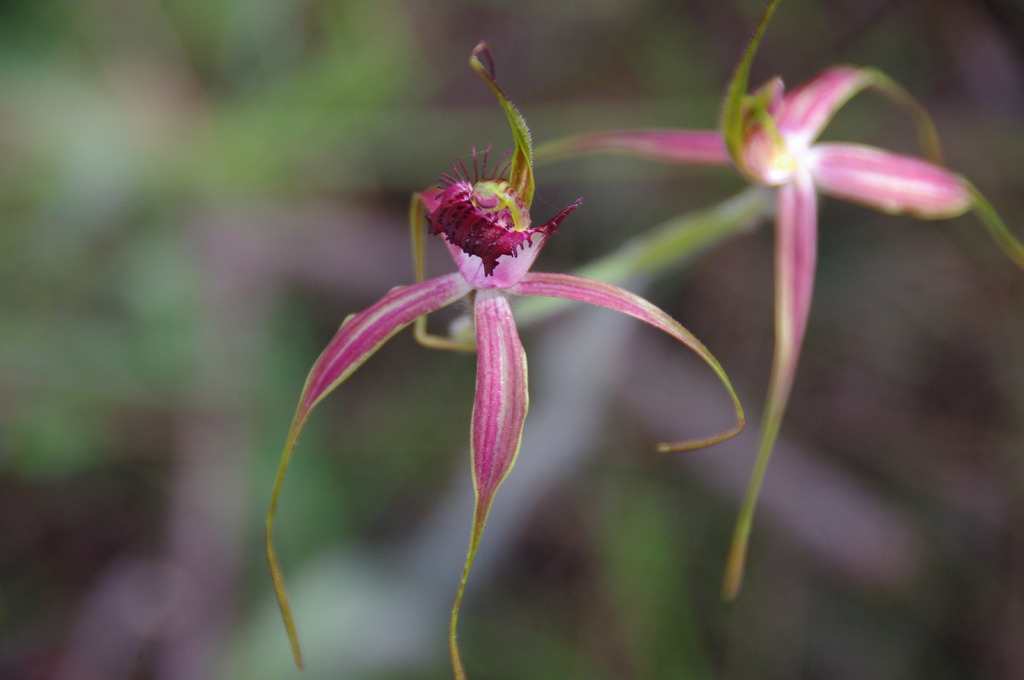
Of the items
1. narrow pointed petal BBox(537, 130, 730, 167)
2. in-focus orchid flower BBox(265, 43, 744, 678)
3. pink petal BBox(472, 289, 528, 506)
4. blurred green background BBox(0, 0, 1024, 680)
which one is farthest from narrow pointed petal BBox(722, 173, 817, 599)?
blurred green background BBox(0, 0, 1024, 680)

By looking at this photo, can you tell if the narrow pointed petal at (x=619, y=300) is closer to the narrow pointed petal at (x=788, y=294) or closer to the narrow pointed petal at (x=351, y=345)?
the narrow pointed petal at (x=351, y=345)

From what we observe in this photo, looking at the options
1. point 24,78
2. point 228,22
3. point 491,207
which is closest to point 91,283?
point 24,78

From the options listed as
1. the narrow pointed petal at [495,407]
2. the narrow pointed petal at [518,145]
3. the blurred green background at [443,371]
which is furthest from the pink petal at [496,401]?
the blurred green background at [443,371]

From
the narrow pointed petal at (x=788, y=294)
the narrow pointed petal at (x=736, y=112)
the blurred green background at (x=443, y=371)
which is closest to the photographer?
the narrow pointed petal at (x=736, y=112)

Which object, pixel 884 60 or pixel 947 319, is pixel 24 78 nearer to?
pixel 884 60

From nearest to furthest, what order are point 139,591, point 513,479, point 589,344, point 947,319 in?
Answer: point 589,344 → point 513,479 → point 139,591 → point 947,319

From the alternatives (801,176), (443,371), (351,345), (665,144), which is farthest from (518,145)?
(443,371)

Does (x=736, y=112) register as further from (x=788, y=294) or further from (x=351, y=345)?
(x=351, y=345)

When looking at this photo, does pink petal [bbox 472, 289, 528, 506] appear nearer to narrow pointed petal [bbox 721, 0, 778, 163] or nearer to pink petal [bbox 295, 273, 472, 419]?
pink petal [bbox 295, 273, 472, 419]
